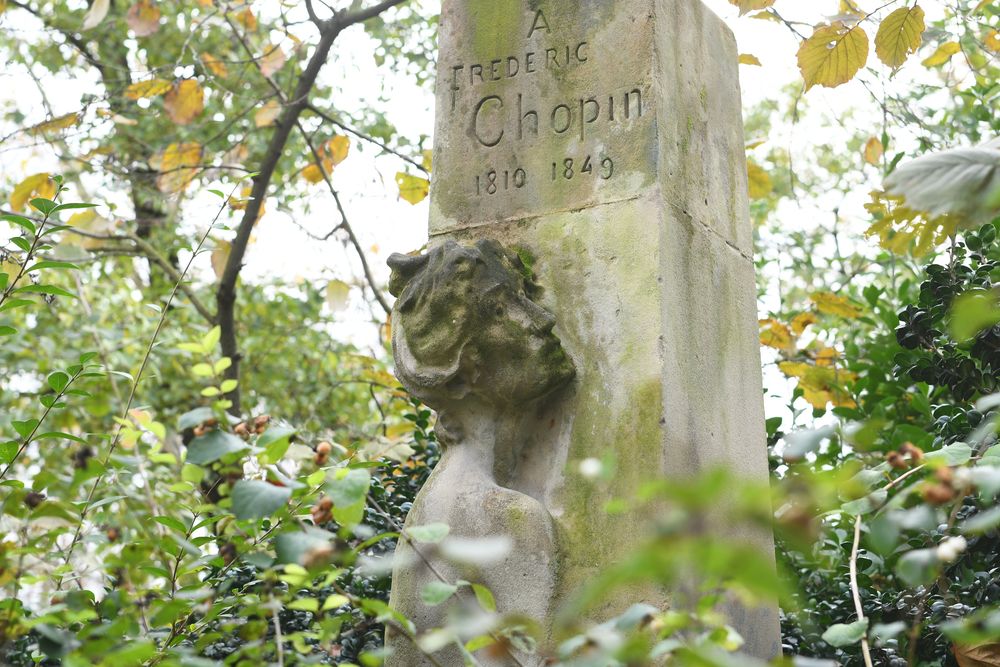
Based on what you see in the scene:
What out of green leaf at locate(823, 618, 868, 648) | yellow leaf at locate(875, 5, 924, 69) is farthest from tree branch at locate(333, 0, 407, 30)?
green leaf at locate(823, 618, 868, 648)

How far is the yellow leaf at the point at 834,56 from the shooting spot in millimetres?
3766

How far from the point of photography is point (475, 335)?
2.81m

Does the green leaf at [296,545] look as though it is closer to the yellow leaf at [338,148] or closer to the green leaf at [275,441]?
the green leaf at [275,441]

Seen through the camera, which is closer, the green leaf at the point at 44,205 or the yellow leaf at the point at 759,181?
the green leaf at the point at 44,205

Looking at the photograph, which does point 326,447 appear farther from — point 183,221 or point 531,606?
point 183,221

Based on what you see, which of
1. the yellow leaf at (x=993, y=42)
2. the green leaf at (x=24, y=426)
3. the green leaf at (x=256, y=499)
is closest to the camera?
the green leaf at (x=256, y=499)

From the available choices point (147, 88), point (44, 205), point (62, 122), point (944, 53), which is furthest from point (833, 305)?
point (62, 122)

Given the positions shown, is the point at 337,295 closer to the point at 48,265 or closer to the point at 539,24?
the point at 539,24

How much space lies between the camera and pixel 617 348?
2824 millimetres

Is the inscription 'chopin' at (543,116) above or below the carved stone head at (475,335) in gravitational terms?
above

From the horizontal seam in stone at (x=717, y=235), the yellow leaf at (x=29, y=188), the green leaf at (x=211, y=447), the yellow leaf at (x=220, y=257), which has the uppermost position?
the yellow leaf at (x=29, y=188)

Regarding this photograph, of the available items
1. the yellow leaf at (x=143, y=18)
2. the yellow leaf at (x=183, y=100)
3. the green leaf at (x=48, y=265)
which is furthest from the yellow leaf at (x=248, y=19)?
the green leaf at (x=48, y=265)

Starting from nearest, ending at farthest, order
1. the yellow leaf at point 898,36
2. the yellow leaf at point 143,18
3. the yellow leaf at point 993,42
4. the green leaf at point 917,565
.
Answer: the green leaf at point 917,565 < the yellow leaf at point 898,36 < the yellow leaf at point 993,42 < the yellow leaf at point 143,18

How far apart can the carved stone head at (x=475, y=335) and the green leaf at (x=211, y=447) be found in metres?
0.99
